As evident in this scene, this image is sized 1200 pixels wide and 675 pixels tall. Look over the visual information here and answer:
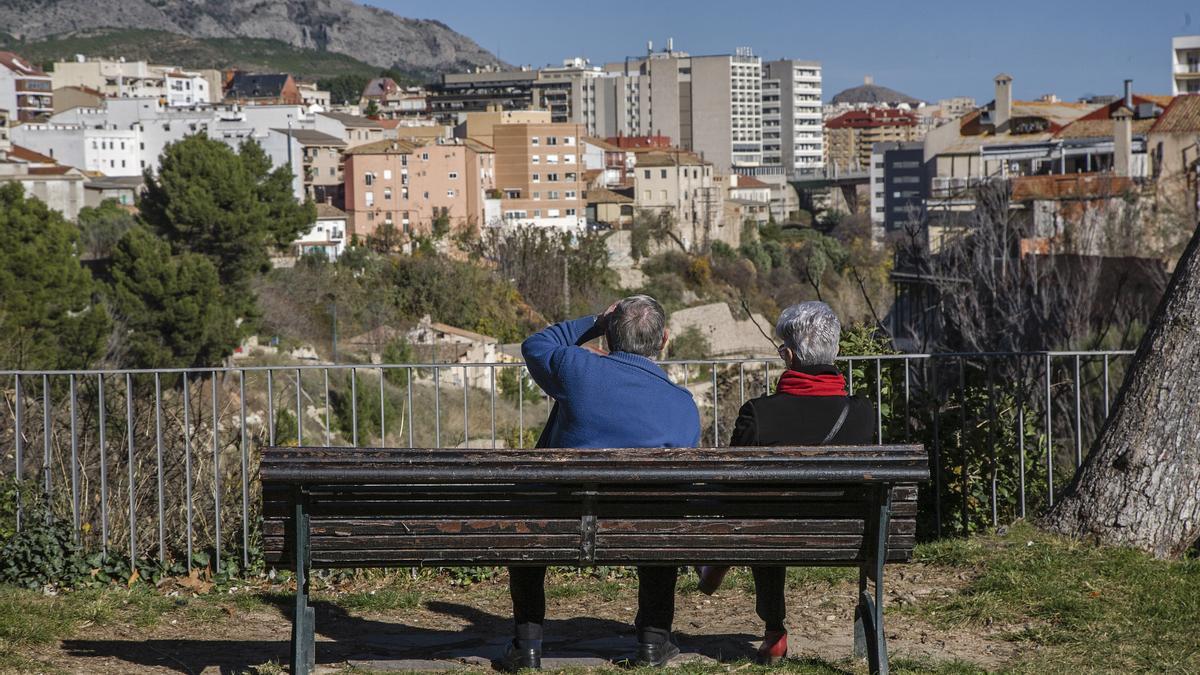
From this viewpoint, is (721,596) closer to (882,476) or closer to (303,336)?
(882,476)

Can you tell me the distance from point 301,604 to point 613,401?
3.54ft

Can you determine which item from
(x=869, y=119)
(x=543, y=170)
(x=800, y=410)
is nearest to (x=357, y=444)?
(x=800, y=410)

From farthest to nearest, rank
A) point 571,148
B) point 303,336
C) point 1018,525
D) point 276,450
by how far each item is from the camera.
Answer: point 571,148 → point 303,336 → point 1018,525 → point 276,450

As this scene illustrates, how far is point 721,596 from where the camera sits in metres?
5.67

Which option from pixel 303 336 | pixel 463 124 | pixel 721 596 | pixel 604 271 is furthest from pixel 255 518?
pixel 463 124

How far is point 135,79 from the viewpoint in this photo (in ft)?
429

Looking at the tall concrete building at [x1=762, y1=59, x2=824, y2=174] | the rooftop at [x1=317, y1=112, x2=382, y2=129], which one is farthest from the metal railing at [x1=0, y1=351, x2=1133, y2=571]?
the tall concrete building at [x1=762, y1=59, x2=824, y2=174]

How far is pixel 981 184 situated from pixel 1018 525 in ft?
92.7

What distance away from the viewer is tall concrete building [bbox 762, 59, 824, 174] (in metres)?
165

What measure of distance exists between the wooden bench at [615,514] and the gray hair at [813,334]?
1.86ft

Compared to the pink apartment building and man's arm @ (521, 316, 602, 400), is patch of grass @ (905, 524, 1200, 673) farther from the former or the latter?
the pink apartment building

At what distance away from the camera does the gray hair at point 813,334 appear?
4.53 m

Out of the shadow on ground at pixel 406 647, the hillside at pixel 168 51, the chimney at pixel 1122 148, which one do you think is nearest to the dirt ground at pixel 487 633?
the shadow on ground at pixel 406 647

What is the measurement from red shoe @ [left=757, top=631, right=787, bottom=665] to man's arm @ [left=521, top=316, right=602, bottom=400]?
3.30 feet
